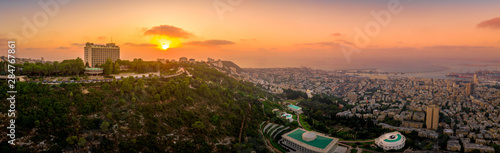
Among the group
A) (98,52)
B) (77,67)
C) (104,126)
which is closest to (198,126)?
(104,126)

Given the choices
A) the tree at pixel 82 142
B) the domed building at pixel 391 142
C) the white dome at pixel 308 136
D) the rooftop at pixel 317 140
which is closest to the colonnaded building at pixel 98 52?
the tree at pixel 82 142

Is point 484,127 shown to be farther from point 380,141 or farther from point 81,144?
point 81,144

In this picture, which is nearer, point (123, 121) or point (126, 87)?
point (123, 121)

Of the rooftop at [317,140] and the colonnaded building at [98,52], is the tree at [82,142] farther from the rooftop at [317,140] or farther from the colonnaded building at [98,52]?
the colonnaded building at [98,52]

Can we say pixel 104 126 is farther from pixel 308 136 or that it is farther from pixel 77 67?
pixel 308 136

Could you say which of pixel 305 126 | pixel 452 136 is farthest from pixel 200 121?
pixel 452 136

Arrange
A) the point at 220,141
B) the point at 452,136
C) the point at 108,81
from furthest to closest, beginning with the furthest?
the point at 452,136
the point at 108,81
the point at 220,141

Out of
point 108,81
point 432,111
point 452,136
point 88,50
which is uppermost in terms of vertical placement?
point 88,50
